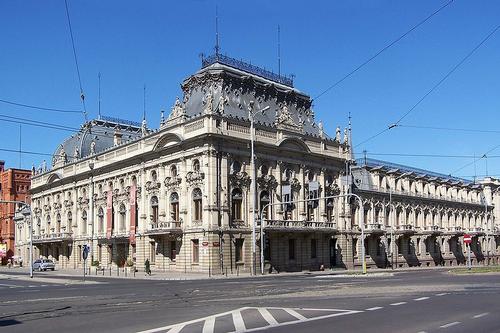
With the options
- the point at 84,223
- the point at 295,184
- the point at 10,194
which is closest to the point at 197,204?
the point at 295,184

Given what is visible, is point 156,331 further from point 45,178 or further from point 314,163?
point 45,178

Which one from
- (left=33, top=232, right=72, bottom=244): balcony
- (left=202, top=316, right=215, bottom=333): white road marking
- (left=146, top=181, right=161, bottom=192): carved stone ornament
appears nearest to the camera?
(left=202, top=316, right=215, bottom=333): white road marking

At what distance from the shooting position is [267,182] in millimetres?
57906

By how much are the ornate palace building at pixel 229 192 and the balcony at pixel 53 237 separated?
0.86 ft

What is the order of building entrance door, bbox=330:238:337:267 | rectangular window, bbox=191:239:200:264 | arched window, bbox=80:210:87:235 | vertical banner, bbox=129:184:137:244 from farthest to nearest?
arched window, bbox=80:210:87:235
building entrance door, bbox=330:238:337:267
vertical banner, bbox=129:184:137:244
rectangular window, bbox=191:239:200:264

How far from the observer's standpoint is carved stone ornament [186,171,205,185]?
53.7m

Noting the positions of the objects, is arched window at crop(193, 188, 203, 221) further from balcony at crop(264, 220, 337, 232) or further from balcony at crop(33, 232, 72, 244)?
balcony at crop(33, 232, 72, 244)

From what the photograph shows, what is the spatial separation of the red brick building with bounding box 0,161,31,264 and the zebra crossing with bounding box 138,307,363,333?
97.2 meters

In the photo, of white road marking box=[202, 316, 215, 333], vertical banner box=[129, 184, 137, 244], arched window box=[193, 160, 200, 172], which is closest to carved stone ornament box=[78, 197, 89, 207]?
vertical banner box=[129, 184, 137, 244]

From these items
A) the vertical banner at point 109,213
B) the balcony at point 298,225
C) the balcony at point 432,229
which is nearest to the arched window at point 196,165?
the balcony at point 298,225

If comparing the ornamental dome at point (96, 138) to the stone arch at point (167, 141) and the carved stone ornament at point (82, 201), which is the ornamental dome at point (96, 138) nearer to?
the carved stone ornament at point (82, 201)

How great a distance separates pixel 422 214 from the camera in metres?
83.3

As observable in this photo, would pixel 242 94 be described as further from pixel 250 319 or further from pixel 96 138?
pixel 250 319

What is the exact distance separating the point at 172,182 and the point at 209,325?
42992mm
